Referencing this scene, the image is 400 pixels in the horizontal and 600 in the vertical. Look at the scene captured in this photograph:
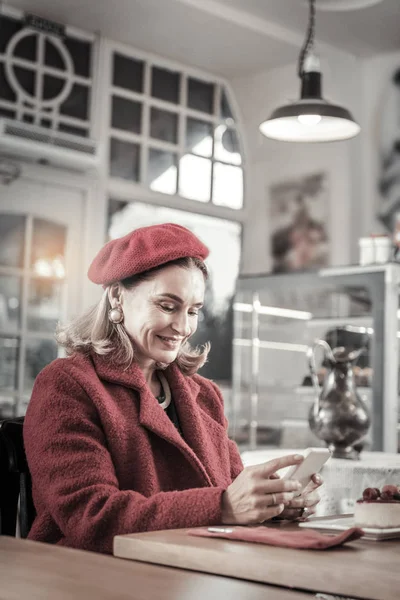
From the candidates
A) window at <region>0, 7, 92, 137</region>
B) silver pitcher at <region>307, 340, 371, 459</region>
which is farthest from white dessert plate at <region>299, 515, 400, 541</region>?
window at <region>0, 7, 92, 137</region>

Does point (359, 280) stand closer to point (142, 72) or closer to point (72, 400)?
point (142, 72)

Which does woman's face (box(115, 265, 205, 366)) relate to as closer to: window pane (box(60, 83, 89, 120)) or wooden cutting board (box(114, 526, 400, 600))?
wooden cutting board (box(114, 526, 400, 600))

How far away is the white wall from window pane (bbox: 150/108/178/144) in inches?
24.0

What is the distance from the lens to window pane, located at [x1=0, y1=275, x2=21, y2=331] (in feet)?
16.4

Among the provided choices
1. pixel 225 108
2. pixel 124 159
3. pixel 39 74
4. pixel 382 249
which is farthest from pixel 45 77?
pixel 382 249

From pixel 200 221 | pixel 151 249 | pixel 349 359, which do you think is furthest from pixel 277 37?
pixel 151 249

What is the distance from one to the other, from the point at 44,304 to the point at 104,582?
165 inches

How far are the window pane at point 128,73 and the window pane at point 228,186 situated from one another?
79 centimetres

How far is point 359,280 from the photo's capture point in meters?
4.40

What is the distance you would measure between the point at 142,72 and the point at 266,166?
111cm

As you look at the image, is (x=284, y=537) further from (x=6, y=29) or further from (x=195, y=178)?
(x=195, y=178)

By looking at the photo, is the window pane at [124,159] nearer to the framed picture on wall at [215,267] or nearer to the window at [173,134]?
the window at [173,134]

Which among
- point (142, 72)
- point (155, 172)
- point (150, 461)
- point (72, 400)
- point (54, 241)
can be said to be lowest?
point (150, 461)

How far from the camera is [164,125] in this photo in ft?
19.4
